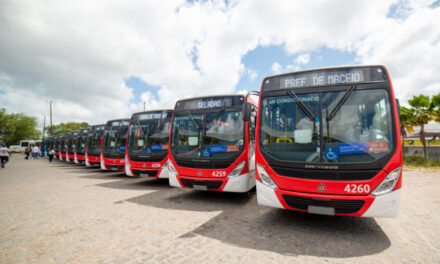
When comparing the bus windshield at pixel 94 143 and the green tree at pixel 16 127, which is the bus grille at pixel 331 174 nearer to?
the bus windshield at pixel 94 143

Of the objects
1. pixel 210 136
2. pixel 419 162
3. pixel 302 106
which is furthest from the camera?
pixel 419 162

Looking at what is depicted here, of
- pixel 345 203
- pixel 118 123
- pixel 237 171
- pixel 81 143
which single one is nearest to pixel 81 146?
pixel 81 143

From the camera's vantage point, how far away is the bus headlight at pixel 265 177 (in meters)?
4.22

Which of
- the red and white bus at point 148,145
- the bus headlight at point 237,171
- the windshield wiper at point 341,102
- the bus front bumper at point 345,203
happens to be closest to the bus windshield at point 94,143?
the red and white bus at point 148,145

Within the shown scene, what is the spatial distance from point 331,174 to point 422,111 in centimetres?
1806

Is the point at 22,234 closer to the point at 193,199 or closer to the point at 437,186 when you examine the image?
the point at 193,199

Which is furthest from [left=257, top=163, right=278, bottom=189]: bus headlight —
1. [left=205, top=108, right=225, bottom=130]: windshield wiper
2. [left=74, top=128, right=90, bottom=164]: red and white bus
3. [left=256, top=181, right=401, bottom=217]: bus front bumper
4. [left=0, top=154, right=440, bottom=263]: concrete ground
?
[left=74, top=128, right=90, bottom=164]: red and white bus

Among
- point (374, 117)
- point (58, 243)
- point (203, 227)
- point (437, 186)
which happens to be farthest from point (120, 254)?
point (437, 186)

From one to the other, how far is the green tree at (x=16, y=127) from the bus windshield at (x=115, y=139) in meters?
62.9

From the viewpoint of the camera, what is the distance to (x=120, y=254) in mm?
3303

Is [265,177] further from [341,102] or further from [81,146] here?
[81,146]

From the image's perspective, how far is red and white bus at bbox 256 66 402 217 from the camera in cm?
357

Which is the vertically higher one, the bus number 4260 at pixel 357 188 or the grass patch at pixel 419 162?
the bus number 4260 at pixel 357 188

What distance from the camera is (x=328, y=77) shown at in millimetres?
4258
